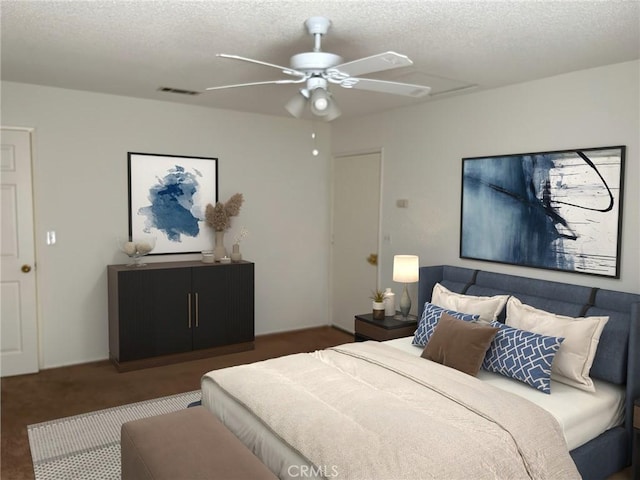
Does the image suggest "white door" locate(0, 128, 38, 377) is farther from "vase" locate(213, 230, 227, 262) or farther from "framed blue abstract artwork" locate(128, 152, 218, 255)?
"vase" locate(213, 230, 227, 262)

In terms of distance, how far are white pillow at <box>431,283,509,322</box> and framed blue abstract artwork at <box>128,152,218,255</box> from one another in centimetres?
257

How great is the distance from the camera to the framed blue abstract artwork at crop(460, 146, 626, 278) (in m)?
3.32

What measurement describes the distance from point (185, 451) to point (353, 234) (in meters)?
3.78

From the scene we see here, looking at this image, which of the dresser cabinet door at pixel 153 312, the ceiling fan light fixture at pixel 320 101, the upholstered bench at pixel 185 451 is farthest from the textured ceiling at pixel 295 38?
the upholstered bench at pixel 185 451

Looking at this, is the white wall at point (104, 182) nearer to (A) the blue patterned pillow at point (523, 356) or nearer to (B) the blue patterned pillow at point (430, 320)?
(B) the blue patterned pillow at point (430, 320)

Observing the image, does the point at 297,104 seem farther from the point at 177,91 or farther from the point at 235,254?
the point at 235,254

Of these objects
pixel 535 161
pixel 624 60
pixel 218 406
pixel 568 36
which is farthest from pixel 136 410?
pixel 624 60

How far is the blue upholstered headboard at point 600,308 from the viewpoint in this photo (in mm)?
2814

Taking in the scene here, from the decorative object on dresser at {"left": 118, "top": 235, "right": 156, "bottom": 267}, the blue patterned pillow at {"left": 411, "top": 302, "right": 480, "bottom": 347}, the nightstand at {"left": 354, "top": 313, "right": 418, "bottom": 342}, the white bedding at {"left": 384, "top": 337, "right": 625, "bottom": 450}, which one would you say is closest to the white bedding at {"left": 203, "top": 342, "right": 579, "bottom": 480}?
the white bedding at {"left": 384, "top": 337, "right": 625, "bottom": 450}

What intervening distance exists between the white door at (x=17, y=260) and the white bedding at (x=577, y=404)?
3763mm

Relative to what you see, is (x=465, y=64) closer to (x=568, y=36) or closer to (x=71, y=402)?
(x=568, y=36)

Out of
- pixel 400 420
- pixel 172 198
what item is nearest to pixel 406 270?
pixel 400 420

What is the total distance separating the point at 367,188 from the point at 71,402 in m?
3.42

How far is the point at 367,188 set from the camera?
5.42 m
